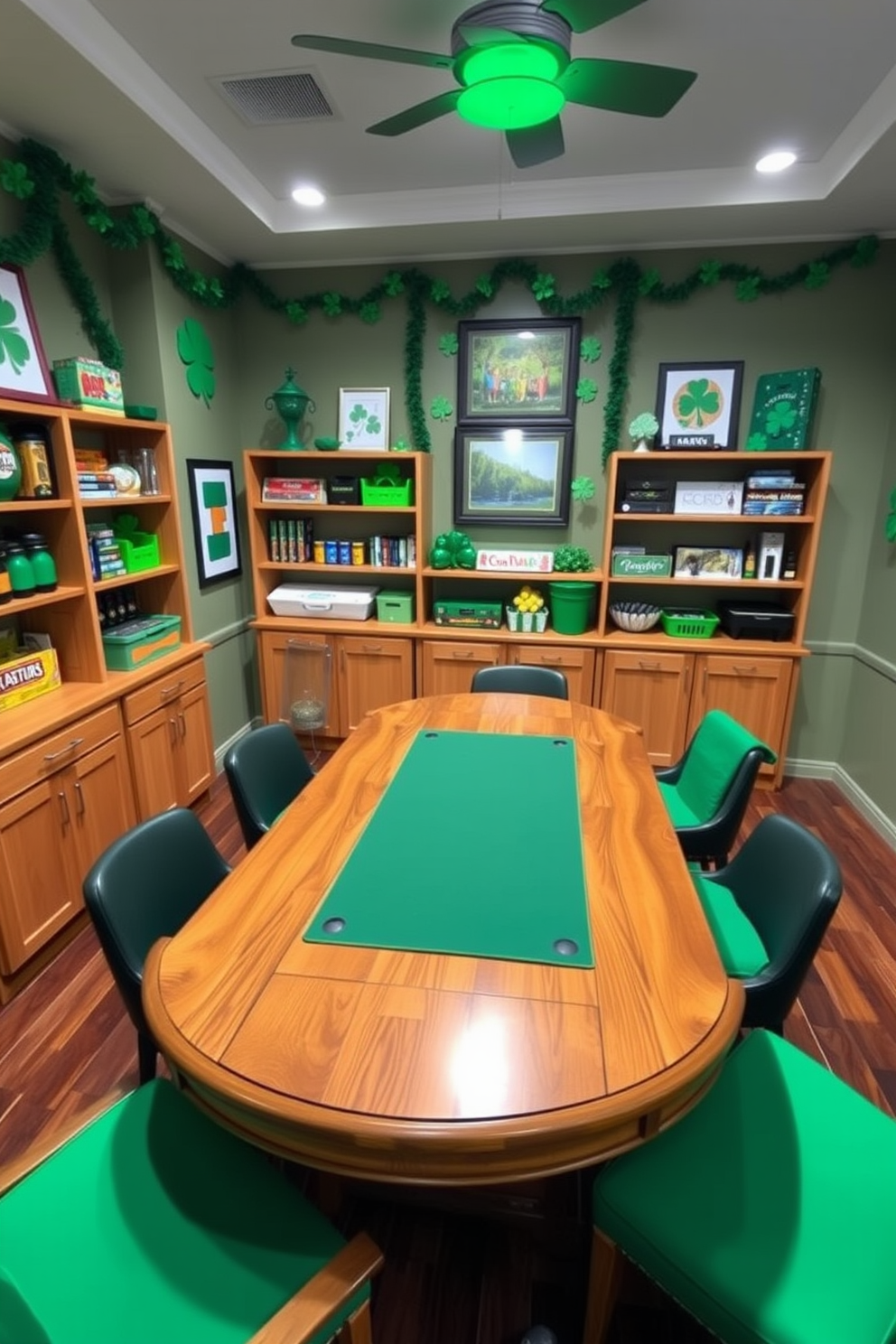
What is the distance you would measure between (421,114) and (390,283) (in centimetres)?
174

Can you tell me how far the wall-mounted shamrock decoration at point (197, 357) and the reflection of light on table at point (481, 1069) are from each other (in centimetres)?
337

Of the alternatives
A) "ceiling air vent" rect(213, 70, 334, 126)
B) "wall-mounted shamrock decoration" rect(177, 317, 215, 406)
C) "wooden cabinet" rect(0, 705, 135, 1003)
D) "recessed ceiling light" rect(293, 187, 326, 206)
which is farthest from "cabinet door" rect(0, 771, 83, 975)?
"recessed ceiling light" rect(293, 187, 326, 206)

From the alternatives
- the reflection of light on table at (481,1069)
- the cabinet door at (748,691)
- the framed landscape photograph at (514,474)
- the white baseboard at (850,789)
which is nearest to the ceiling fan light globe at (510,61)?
the framed landscape photograph at (514,474)

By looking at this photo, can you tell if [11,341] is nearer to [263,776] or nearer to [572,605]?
[263,776]

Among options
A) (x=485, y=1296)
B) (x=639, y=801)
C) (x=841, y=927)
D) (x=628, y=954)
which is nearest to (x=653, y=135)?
(x=639, y=801)

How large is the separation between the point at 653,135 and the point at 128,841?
3.05 metres

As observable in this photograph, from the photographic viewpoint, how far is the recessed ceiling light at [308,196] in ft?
9.44

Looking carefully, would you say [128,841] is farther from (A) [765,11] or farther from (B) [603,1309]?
(A) [765,11]

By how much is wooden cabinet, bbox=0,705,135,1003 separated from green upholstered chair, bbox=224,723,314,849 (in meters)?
0.63

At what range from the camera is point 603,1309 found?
113 cm

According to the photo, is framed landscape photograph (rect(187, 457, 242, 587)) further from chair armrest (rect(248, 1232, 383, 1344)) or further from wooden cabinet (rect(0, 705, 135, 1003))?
chair armrest (rect(248, 1232, 383, 1344))

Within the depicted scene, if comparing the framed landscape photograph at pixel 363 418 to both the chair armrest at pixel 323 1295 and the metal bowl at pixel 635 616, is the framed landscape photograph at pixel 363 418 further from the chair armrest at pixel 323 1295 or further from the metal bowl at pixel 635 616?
the chair armrest at pixel 323 1295

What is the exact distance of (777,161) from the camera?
2.59 meters

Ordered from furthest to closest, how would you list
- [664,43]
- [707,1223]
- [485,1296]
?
1. [664,43]
2. [485,1296]
3. [707,1223]
